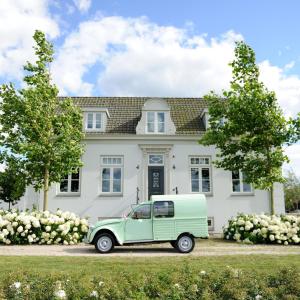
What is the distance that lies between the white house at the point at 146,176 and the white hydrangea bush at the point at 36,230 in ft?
17.0

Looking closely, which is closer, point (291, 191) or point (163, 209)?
point (163, 209)

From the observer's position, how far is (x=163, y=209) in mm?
12375

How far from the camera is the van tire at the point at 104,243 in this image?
1200 centimetres

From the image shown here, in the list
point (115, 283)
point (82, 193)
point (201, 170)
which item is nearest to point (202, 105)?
point (201, 170)

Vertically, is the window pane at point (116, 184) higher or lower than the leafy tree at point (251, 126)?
lower

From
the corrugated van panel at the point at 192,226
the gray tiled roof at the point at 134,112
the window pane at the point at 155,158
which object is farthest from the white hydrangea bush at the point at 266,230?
the gray tiled roof at the point at 134,112

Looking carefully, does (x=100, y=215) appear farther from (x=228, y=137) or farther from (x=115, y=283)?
(x=115, y=283)

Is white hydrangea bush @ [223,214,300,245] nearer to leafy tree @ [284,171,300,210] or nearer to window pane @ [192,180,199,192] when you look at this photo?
window pane @ [192,180,199,192]

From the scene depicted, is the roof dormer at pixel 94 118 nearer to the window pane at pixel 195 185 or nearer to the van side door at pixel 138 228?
the window pane at pixel 195 185

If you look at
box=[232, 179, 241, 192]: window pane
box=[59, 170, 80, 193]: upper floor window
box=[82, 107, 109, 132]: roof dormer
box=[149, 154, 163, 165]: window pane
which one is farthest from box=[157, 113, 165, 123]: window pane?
box=[59, 170, 80, 193]: upper floor window

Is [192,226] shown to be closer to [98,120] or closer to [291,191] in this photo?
[98,120]

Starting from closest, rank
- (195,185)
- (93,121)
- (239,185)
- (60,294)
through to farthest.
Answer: (60,294) → (195,185) → (239,185) → (93,121)

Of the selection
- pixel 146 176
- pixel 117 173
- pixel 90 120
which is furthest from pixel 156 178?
pixel 90 120

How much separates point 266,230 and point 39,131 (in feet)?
34.7
